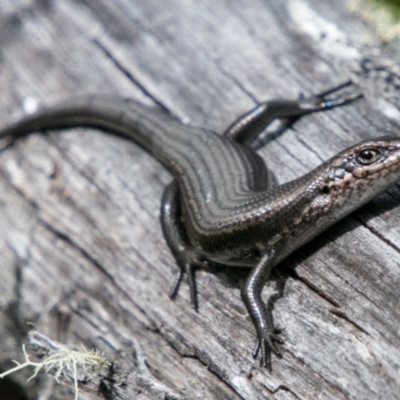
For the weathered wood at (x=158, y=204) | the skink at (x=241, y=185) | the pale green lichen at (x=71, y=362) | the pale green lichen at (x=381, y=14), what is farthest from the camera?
the pale green lichen at (x=381, y=14)

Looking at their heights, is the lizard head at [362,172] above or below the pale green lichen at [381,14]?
below

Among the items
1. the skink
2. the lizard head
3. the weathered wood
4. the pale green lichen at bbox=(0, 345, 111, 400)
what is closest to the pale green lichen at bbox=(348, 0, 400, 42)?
the weathered wood

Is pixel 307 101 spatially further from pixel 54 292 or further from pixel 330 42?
pixel 54 292

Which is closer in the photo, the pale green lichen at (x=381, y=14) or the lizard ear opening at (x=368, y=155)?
the lizard ear opening at (x=368, y=155)

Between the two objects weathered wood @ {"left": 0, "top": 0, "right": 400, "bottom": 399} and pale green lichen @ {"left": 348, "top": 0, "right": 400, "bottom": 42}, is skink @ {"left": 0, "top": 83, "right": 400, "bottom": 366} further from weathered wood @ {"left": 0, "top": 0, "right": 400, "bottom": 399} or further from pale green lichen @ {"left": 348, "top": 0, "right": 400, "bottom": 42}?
pale green lichen @ {"left": 348, "top": 0, "right": 400, "bottom": 42}

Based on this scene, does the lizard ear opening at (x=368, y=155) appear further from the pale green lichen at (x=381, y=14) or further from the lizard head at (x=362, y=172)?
the pale green lichen at (x=381, y=14)

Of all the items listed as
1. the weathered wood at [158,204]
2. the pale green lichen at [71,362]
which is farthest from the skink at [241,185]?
the pale green lichen at [71,362]

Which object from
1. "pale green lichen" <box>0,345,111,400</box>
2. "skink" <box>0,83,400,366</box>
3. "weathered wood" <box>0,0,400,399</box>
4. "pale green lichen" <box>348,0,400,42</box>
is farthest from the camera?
"pale green lichen" <box>348,0,400,42</box>

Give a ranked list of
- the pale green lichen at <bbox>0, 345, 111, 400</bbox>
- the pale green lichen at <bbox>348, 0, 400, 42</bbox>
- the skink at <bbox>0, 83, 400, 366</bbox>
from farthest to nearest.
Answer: the pale green lichen at <bbox>348, 0, 400, 42</bbox> < the skink at <bbox>0, 83, 400, 366</bbox> < the pale green lichen at <bbox>0, 345, 111, 400</bbox>
